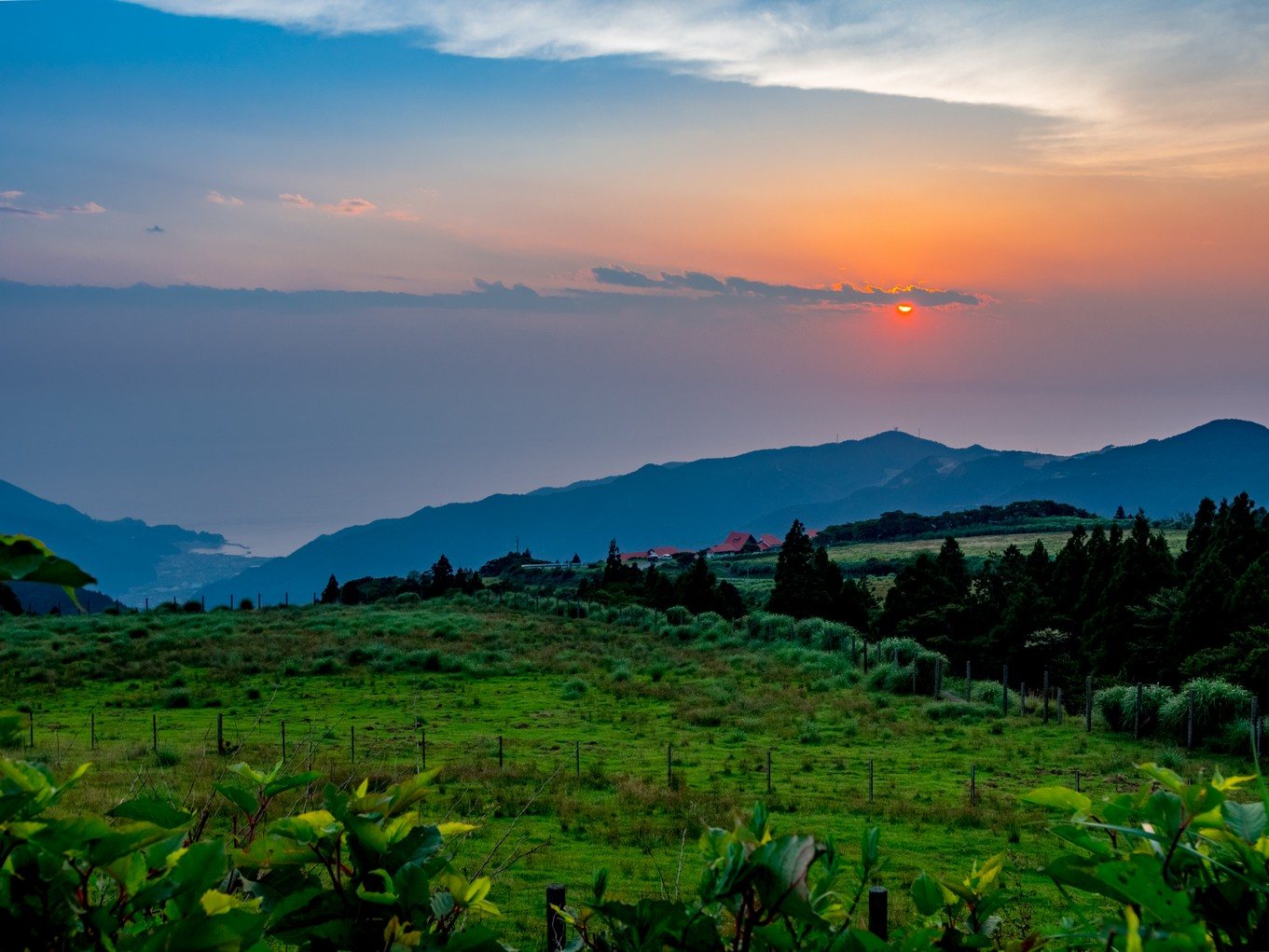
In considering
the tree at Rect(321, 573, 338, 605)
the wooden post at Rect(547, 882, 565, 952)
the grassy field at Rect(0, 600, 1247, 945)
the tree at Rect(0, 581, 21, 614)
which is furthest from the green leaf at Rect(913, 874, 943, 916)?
the tree at Rect(321, 573, 338, 605)

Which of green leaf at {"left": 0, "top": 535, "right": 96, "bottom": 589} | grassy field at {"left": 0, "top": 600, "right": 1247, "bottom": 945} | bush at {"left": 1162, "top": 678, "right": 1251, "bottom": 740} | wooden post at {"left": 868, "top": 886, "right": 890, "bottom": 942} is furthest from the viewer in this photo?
bush at {"left": 1162, "top": 678, "right": 1251, "bottom": 740}

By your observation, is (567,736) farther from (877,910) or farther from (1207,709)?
(877,910)

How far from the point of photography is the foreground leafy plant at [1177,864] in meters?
1.40

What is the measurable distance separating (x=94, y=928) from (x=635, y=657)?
41292 mm

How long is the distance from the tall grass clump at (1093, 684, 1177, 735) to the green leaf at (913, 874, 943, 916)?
26721 mm

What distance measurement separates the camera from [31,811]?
148 cm

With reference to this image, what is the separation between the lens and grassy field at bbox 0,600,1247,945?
49.3ft

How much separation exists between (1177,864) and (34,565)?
5.61ft

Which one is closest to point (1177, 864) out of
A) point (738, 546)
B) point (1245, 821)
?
point (1245, 821)

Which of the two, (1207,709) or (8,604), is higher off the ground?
(1207,709)

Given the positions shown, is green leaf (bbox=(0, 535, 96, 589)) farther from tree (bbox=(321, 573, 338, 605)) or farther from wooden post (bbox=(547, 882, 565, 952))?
tree (bbox=(321, 573, 338, 605))

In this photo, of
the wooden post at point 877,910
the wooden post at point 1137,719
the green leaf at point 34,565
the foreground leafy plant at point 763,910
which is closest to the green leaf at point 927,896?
the foreground leafy plant at point 763,910

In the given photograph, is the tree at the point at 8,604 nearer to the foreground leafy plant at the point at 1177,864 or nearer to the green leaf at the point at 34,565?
the green leaf at the point at 34,565

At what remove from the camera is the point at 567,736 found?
85.0 ft
